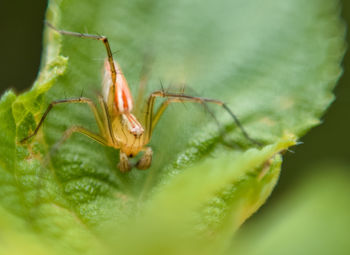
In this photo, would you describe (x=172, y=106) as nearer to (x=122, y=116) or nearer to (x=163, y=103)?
(x=163, y=103)

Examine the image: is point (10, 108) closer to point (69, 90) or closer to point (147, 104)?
point (69, 90)

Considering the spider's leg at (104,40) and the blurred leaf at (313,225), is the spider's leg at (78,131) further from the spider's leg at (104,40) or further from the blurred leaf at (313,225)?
the blurred leaf at (313,225)

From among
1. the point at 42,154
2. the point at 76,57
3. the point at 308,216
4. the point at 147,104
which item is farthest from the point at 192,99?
the point at 308,216

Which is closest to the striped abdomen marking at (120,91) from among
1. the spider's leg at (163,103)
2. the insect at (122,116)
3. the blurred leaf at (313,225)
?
the insect at (122,116)

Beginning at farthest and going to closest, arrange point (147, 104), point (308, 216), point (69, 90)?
1. point (147, 104)
2. point (69, 90)
3. point (308, 216)

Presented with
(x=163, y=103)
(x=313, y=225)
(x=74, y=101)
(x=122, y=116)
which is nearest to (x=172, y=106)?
(x=163, y=103)
